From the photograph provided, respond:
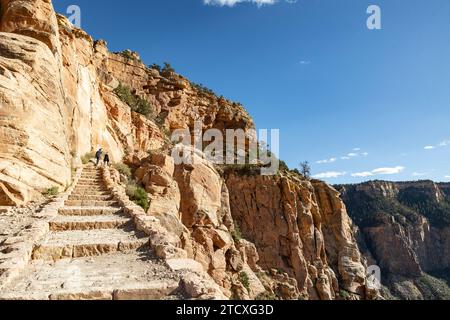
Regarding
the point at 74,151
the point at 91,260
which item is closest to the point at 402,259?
the point at 74,151

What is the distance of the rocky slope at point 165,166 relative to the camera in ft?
34.7

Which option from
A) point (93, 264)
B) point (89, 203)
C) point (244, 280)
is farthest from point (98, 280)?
point (244, 280)

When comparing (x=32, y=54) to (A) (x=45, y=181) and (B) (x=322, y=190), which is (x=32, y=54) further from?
(B) (x=322, y=190)

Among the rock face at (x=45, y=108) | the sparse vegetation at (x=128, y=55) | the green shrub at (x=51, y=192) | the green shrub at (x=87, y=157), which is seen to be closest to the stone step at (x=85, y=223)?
the rock face at (x=45, y=108)

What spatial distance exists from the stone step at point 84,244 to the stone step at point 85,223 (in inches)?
11.6

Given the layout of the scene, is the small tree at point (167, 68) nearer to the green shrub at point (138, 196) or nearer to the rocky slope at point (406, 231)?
the green shrub at point (138, 196)

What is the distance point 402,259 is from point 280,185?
55993 mm

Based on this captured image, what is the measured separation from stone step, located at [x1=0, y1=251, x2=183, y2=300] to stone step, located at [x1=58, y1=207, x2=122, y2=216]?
3159 mm

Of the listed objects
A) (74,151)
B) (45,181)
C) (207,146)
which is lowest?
(45,181)

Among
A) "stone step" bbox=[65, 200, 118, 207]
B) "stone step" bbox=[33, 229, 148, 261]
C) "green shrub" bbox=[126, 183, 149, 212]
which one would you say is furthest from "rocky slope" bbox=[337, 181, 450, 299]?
"stone step" bbox=[33, 229, 148, 261]

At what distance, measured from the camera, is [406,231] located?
86.2 meters

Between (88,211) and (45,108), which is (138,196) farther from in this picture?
(88,211)

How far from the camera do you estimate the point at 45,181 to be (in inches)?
415

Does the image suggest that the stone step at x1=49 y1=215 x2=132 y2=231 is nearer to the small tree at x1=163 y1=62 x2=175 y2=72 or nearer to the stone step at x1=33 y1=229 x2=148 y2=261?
the stone step at x1=33 y1=229 x2=148 y2=261
